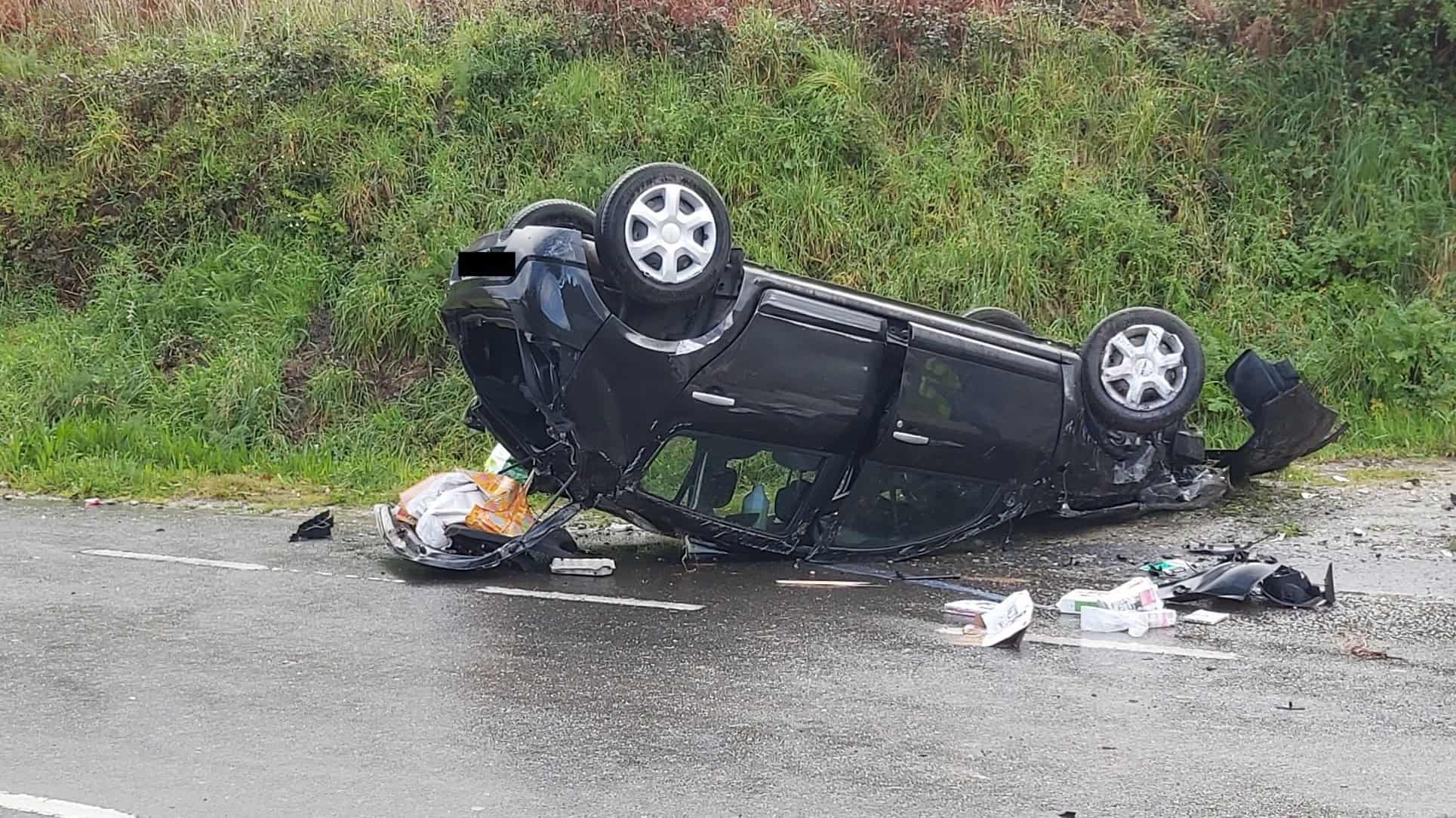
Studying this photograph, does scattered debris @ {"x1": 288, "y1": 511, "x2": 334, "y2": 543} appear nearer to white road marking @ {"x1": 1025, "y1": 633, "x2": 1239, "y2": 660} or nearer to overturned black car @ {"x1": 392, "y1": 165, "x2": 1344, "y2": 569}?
overturned black car @ {"x1": 392, "y1": 165, "x2": 1344, "y2": 569}

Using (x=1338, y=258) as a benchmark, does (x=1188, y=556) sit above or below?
below

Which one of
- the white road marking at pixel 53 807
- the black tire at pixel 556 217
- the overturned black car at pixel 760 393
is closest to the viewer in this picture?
the white road marking at pixel 53 807

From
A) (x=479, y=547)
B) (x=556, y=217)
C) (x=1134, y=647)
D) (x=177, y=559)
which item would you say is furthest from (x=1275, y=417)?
(x=177, y=559)

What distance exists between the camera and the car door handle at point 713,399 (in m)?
7.08

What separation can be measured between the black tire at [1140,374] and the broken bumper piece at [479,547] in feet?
8.88

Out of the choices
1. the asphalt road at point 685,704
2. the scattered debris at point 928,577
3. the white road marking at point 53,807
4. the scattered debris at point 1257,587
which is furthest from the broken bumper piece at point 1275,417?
the white road marking at point 53,807

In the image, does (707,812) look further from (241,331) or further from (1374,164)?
(1374,164)

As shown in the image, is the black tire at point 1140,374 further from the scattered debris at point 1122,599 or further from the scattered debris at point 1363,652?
the scattered debris at point 1363,652

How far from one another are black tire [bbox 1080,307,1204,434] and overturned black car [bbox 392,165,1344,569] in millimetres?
11

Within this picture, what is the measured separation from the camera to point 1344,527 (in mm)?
8492

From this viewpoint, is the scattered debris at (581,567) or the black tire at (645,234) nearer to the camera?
the black tire at (645,234)

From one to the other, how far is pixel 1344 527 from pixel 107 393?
30.8 feet

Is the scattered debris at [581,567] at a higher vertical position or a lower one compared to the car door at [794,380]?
lower

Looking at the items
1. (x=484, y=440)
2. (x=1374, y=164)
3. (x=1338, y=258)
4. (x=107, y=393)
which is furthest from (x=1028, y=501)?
(x=107, y=393)
